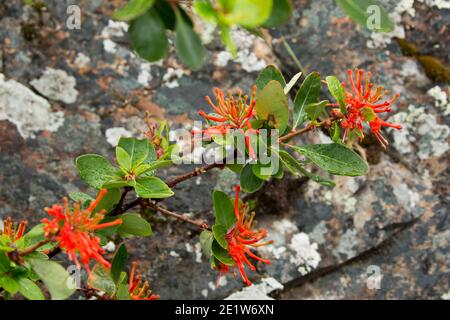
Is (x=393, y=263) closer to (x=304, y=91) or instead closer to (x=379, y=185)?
(x=379, y=185)

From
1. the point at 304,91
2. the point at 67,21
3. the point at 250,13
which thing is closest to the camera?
the point at 250,13

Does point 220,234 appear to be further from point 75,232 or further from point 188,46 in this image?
point 188,46

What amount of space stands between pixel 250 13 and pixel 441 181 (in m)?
1.56

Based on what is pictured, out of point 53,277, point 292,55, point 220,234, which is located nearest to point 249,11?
point 53,277

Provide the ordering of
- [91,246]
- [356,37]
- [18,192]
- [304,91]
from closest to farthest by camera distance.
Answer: [91,246]
[304,91]
[18,192]
[356,37]

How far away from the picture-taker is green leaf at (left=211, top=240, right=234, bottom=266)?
1.27 meters

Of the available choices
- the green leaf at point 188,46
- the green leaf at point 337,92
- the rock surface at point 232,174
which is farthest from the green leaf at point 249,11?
the rock surface at point 232,174

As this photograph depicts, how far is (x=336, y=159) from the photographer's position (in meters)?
1.21

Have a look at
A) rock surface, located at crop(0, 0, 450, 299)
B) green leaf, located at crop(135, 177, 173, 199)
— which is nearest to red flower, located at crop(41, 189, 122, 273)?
green leaf, located at crop(135, 177, 173, 199)

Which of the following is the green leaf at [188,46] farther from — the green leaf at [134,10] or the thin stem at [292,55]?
the thin stem at [292,55]

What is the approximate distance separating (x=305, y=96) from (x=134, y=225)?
1.51 ft

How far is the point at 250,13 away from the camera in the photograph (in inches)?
23.4

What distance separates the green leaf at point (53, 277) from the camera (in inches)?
39.1
